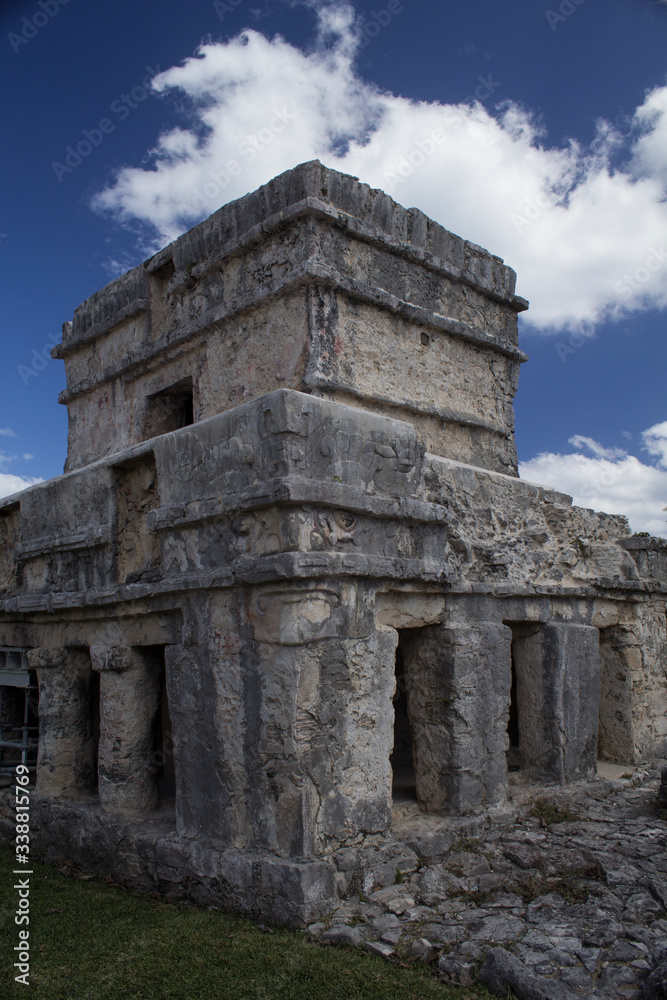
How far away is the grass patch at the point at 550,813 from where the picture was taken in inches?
217

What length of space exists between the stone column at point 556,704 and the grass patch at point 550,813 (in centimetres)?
30

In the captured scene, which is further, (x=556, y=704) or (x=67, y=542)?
(x=67, y=542)

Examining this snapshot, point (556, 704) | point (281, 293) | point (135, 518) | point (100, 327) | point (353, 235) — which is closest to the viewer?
point (135, 518)

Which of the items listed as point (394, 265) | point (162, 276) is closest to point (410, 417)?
point (394, 265)

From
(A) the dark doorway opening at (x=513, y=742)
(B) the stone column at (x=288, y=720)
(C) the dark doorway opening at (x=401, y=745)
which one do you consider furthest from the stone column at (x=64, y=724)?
(A) the dark doorway opening at (x=513, y=742)

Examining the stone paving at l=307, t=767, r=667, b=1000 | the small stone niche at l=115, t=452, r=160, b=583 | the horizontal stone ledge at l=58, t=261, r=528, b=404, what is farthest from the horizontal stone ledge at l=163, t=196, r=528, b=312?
the stone paving at l=307, t=767, r=667, b=1000

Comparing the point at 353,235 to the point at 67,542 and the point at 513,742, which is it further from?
Result: the point at 513,742

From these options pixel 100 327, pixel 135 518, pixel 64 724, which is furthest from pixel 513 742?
pixel 100 327

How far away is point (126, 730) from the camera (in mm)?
5531

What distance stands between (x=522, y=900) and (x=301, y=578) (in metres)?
2.21

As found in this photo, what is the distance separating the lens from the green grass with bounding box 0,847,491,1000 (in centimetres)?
338

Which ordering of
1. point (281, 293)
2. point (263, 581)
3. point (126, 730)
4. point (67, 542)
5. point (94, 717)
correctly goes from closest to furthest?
1. point (263, 581)
2. point (126, 730)
3. point (67, 542)
4. point (94, 717)
5. point (281, 293)

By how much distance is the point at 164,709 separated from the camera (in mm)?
7477

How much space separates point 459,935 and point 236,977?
112 centimetres
